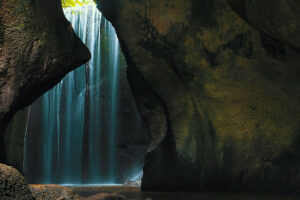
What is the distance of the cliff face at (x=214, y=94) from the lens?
22.7ft

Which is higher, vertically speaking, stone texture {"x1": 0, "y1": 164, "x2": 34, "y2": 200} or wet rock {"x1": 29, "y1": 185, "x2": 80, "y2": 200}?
stone texture {"x1": 0, "y1": 164, "x2": 34, "y2": 200}

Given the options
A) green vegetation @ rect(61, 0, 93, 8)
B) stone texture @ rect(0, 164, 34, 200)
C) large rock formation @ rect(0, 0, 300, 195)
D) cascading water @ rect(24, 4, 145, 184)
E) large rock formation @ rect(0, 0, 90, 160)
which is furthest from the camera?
green vegetation @ rect(61, 0, 93, 8)

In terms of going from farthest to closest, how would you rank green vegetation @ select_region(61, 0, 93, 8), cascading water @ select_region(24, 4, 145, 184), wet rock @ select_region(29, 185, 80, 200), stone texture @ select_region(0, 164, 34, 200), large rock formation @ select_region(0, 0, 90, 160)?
green vegetation @ select_region(61, 0, 93, 8), cascading water @ select_region(24, 4, 145, 184), large rock formation @ select_region(0, 0, 90, 160), wet rock @ select_region(29, 185, 80, 200), stone texture @ select_region(0, 164, 34, 200)

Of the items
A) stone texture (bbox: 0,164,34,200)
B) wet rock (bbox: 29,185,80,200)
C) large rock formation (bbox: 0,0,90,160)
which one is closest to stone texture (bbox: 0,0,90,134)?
large rock formation (bbox: 0,0,90,160)

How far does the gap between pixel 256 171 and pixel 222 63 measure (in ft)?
7.05

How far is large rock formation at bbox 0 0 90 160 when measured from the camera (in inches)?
211

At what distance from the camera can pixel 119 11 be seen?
7.54 m

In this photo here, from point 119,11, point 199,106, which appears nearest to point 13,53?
point 119,11

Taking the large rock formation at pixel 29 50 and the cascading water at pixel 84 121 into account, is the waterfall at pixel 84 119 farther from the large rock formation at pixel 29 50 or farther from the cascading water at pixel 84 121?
the large rock formation at pixel 29 50

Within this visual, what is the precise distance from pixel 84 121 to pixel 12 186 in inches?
408

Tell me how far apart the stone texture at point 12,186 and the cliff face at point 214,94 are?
4203 millimetres

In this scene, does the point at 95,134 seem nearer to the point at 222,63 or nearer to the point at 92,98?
the point at 92,98

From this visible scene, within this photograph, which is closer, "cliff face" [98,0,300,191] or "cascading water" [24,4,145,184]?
"cliff face" [98,0,300,191]

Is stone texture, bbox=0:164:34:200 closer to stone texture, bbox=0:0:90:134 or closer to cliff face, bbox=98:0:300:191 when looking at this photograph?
stone texture, bbox=0:0:90:134
